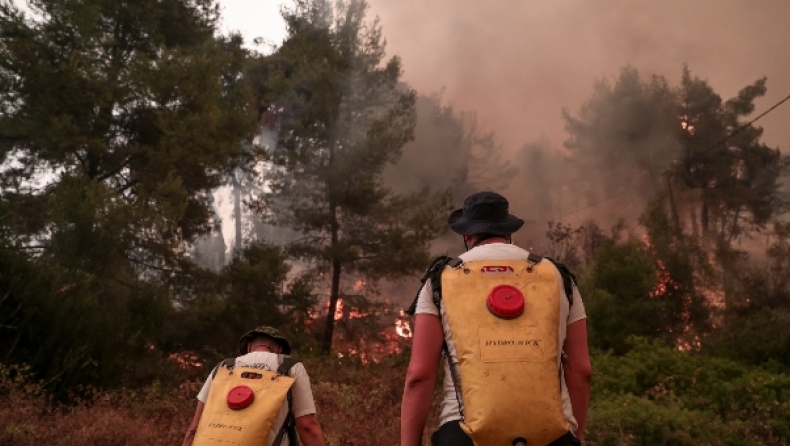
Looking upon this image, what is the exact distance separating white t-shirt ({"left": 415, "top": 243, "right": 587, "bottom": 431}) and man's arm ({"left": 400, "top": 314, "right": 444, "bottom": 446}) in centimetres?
3

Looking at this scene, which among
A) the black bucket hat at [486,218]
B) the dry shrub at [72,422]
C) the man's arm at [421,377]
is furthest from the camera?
the dry shrub at [72,422]

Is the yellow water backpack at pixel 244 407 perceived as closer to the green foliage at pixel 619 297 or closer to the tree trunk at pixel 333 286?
the green foliage at pixel 619 297

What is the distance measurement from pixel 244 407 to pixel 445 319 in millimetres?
1318

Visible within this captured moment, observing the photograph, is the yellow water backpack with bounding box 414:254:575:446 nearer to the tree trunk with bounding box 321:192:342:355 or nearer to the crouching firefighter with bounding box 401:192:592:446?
the crouching firefighter with bounding box 401:192:592:446

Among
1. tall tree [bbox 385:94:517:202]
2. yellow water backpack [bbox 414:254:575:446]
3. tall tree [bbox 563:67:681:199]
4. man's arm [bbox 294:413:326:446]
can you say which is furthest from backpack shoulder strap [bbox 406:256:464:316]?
tall tree [bbox 563:67:681:199]

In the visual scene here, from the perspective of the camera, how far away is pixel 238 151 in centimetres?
1609

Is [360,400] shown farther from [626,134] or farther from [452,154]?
[626,134]

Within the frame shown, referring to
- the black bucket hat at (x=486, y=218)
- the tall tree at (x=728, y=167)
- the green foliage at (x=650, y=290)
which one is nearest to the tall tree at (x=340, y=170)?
the green foliage at (x=650, y=290)

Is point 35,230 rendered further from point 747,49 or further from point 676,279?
point 747,49

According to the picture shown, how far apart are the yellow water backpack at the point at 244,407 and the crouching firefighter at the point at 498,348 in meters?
1.05

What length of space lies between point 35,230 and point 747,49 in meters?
31.0

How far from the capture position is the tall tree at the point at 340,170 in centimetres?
2012

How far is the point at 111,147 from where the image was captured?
595 inches

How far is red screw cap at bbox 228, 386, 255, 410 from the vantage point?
3057 millimetres
